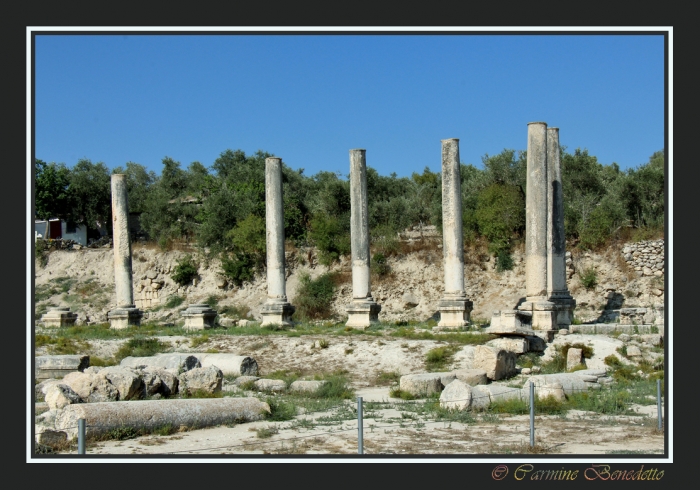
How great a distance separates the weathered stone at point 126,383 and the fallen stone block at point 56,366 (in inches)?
170

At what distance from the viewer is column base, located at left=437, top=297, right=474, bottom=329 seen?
81.4ft

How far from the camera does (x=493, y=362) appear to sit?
18219mm

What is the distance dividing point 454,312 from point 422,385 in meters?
8.65

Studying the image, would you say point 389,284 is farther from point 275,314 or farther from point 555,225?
point 555,225

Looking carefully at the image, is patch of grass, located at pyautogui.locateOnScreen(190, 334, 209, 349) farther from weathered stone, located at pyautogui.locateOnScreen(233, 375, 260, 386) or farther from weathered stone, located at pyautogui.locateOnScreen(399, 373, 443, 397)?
weathered stone, located at pyautogui.locateOnScreen(399, 373, 443, 397)

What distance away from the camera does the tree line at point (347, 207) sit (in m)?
37.3

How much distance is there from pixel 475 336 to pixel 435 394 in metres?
6.26

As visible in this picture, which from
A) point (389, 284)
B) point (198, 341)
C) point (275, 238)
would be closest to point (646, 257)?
point (389, 284)

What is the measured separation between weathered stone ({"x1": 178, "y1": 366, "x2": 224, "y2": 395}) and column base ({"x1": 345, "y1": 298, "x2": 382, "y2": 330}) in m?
10.1

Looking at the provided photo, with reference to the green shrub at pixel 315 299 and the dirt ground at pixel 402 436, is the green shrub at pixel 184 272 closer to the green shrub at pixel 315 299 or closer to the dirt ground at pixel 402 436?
the green shrub at pixel 315 299

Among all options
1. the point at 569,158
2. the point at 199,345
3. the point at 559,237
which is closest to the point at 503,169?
the point at 569,158

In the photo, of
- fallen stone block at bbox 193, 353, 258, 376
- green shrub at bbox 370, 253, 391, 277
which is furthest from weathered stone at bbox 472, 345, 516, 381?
green shrub at bbox 370, 253, 391, 277

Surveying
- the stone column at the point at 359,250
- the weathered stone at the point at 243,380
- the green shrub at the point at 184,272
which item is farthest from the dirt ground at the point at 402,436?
the green shrub at the point at 184,272

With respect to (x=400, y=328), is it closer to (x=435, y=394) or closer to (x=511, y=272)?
(x=435, y=394)
